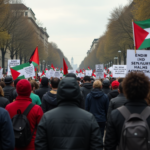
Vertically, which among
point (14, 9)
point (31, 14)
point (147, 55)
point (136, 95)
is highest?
point (31, 14)

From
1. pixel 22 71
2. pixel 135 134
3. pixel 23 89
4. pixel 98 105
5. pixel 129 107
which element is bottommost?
pixel 98 105

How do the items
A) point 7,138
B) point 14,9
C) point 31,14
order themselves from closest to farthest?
point 7,138, point 14,9, point 31,14

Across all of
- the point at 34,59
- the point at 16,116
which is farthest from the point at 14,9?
the point at 16,116

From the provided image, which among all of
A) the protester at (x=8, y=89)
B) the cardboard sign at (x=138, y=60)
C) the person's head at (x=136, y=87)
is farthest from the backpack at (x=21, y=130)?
the protester at (x=8, y=89)

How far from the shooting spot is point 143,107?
3.20m

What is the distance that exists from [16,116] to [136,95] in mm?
1630

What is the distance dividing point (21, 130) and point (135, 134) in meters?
1.65

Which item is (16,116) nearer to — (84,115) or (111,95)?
(84,115)

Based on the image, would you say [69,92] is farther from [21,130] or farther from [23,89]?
[23,89]

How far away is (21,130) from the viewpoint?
392 cm

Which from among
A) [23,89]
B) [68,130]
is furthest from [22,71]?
[68,130]

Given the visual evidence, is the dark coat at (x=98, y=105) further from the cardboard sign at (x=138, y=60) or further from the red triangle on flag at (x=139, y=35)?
the red triangle on flag at (x=139, y=35)

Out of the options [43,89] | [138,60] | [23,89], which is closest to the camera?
[23,89]

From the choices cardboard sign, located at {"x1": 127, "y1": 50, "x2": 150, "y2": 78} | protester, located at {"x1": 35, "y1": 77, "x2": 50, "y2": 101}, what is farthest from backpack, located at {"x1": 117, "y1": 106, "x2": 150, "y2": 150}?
protester, located at {"x1": 35, "y1": 77, "x2": 50, "y2": 101}
